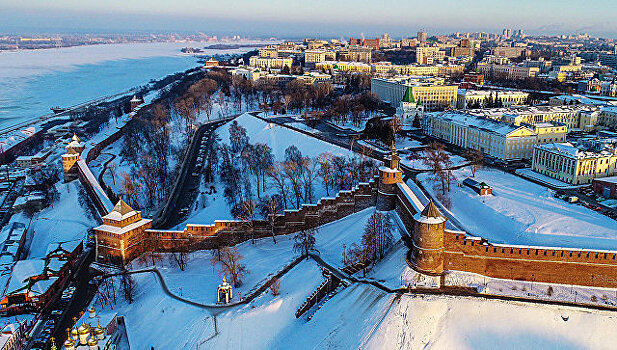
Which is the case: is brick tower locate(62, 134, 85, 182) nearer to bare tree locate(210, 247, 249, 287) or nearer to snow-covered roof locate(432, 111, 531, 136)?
bare tree locate(210, 247, 249, 287)

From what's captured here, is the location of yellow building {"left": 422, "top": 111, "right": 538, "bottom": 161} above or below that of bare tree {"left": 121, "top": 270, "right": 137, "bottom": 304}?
above

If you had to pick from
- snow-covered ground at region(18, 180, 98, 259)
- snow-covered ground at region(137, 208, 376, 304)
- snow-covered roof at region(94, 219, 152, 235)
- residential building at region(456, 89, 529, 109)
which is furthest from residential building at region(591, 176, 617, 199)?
residential building at region(456, 89, 529, 109)

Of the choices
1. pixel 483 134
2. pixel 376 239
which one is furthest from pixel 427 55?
pixel 376 239

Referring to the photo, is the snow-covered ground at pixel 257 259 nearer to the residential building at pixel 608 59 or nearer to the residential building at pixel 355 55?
the residential building at pixel 355 55

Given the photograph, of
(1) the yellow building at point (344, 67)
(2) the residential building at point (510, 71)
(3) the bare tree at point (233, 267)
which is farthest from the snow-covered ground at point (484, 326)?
(2) the residential building at point (510, 71)

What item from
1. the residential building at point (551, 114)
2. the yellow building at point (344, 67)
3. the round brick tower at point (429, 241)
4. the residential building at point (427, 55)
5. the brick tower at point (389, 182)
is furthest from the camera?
the residential building at point (427, 55)

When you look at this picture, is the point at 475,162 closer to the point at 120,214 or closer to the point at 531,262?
the point at 531,262
